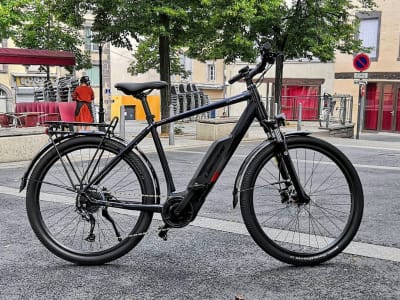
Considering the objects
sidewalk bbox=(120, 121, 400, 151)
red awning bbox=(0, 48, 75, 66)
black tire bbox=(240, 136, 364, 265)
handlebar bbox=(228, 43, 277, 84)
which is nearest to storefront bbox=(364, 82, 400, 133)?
sidewalk bbox=(120, 121, 400, 151)

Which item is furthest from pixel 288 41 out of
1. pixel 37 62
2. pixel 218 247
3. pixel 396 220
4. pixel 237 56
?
pixel 218 247

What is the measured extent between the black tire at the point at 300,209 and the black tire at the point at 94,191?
2.31ft

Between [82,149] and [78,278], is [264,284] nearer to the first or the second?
[78,278]

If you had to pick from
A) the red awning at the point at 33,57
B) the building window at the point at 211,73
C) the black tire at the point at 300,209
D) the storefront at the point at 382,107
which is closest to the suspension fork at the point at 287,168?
the black tire at the point at 300,209

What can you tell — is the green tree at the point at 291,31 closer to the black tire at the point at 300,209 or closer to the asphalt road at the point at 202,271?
the asphalt road at the point at 202,271

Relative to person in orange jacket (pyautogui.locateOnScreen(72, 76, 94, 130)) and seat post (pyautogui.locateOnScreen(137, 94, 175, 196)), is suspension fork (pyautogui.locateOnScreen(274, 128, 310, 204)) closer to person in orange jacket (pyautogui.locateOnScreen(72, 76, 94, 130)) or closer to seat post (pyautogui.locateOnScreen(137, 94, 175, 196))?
seat post (pyautogui.locateOnScreen(137, 94, 175, 196))

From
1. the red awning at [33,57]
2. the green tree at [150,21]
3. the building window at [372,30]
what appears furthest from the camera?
the building window at [372,30]

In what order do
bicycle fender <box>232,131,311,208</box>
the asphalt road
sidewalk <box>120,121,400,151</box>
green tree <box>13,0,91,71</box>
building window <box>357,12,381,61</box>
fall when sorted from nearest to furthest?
1. the asphalt road
2. bicycle fender <box>232,131,311,208</box>
3. sidewalk <box>120,121,400,151</box>
4. green tree <box>13,0,91,71</box>
5. building window <box>357,12,381,61</box>

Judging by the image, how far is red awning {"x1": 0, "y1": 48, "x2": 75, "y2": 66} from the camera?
607 inches

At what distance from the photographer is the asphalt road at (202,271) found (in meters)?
2.96

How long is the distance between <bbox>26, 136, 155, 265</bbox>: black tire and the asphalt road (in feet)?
0.37

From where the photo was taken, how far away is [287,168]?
3369 mm

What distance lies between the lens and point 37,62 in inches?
641

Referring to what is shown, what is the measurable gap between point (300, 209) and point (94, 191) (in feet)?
4.63
